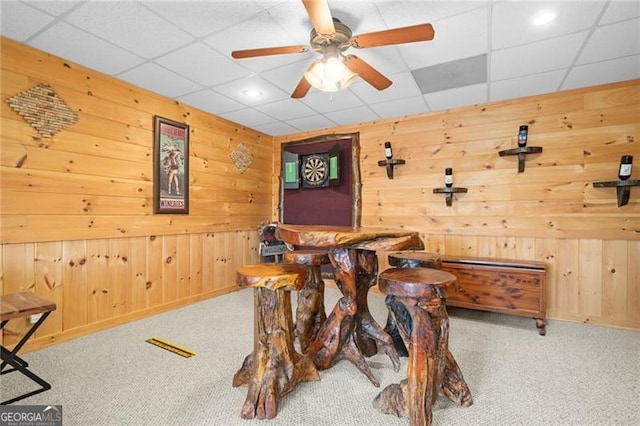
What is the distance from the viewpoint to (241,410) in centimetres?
167

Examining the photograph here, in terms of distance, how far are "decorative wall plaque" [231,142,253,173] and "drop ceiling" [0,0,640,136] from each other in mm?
999

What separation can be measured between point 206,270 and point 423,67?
330 centimetres

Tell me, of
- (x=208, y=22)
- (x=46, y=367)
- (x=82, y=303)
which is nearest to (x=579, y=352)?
(x=208, y=22)

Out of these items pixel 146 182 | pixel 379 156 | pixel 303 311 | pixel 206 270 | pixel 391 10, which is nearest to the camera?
pixel 391 10

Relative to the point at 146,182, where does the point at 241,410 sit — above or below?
below

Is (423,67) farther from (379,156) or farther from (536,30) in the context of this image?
(379,156)

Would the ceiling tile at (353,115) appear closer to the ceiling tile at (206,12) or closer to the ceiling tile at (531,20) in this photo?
the ceiling tile at (531,20)

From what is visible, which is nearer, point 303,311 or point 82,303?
point 303,311

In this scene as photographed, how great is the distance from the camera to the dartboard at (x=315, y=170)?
449cm

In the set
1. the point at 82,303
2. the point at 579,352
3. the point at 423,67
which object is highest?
the point at 423,67

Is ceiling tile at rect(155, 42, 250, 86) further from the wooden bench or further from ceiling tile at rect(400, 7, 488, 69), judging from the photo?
the wooden bench

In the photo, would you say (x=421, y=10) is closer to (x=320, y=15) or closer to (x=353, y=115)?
(x=320, y=15)

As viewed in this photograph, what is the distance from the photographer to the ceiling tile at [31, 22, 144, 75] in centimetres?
217

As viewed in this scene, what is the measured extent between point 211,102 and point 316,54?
5.22ft
